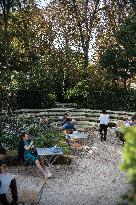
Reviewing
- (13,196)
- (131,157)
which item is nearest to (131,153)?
(131,157)

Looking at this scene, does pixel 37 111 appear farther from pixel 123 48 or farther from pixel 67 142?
pixel 67 142

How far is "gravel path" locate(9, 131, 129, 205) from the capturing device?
12367 mm

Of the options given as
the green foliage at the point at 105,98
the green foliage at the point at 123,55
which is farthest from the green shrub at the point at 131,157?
the green foliage at the point at 123,55

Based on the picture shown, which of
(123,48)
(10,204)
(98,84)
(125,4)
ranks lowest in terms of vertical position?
(10,204)

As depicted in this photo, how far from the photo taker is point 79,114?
98.5ft

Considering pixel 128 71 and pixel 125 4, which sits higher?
pixel 125 4

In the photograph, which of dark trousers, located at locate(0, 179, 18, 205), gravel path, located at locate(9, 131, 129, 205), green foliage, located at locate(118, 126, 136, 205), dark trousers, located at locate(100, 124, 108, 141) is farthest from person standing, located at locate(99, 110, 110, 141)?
green foliage, located at locate(118, 126, 136, 205)

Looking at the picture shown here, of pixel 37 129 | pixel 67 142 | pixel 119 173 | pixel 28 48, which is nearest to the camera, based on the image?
pixel 119 173

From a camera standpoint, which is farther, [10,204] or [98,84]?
[98,84]

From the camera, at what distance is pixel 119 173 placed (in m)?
15.1

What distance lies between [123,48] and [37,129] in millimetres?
14112

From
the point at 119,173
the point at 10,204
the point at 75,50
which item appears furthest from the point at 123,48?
the point at 10,204

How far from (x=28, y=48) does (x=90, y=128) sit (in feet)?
51.9

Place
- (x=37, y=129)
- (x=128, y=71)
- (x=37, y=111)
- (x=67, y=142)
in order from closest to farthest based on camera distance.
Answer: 1. (x=67, y=142)
2. (x=37, y=129)
3. (x=37, y=111)
4. (x=128, y=71)
